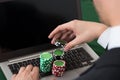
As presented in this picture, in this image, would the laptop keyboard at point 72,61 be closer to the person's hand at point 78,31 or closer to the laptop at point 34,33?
the laptop at point 34,33

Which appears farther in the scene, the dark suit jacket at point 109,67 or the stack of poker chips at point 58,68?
the stack of poker chips at point 58,68

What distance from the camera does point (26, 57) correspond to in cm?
144

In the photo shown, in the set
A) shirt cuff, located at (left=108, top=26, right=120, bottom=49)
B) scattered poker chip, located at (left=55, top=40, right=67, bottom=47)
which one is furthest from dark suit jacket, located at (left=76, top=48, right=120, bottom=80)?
scattered poker chip, located at (left=55, top=40, right=67, bottom=47)

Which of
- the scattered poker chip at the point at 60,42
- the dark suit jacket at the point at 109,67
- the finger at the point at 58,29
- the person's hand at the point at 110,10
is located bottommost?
the scattered poker chip at the point at 60,42

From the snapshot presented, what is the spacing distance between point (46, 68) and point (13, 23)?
0.88 ft

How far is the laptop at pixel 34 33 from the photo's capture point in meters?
1.35

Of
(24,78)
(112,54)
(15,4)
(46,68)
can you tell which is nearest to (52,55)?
(46,68)

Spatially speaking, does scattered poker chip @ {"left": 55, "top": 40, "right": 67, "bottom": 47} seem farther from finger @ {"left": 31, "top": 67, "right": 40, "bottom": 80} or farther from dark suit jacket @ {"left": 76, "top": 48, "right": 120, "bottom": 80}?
dark suit jacket @ {"left": 76, "top": 48, "right": 120, "bottom": 80}

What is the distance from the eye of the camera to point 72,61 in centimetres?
143

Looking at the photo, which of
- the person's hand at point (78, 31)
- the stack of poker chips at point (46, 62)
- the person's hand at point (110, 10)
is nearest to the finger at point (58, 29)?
the person's hand at point (78, 31)

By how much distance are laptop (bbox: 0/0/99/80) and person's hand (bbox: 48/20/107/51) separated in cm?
11

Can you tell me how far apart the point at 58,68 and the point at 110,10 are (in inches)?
25.2

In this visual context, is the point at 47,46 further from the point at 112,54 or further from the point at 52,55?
the point at 112,54

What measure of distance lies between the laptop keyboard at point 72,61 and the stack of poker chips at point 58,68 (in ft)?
0.14
